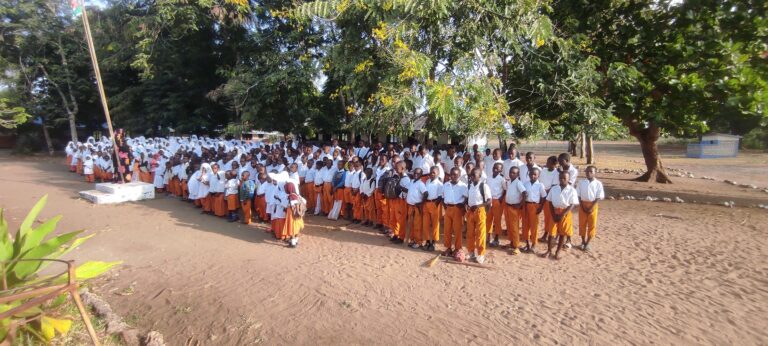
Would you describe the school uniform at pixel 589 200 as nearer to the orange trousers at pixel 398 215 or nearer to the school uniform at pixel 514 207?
the school uniform at pixel 514 207

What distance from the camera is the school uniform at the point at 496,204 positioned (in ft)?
24.3

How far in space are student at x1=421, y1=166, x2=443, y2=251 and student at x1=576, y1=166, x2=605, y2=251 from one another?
2.44 metres

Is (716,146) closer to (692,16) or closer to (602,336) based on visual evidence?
(692,16)

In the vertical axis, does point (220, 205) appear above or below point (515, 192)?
A: below

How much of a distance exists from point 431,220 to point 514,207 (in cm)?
142

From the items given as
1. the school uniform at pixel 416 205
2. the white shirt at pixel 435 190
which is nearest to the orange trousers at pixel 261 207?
the school uniform at pixel 416 205

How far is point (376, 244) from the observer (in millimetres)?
7590

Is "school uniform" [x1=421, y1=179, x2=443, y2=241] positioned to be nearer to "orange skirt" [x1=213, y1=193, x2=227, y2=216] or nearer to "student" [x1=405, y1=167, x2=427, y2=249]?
"student" [x1=405, y1=167, x2=427, y2=249]

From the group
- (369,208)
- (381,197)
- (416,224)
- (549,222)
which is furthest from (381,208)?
(549,222)

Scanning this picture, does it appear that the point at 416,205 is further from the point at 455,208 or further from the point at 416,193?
the point at 455,208

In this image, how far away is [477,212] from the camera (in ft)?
21.4

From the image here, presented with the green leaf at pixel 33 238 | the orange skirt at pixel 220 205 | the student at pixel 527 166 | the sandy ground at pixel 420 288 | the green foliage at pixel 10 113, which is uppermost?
the green foliage at pixel 10 113

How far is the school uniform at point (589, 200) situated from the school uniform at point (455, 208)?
6.94ft

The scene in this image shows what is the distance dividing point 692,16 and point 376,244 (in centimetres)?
811
